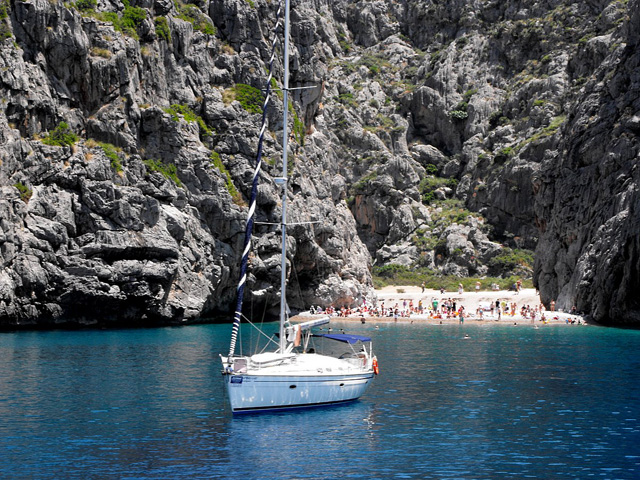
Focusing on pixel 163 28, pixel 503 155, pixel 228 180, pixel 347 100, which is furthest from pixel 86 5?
pixel 503 155

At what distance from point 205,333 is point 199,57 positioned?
131 ft

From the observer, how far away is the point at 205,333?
228 ft

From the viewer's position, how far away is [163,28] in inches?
3467

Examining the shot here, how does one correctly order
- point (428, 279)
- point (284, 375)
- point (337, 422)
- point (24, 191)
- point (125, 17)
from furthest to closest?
1. point (428, 279)
2. point (125, 17)
3. point (24, 191)
4. point (284, 375)
5. point (337, 422)

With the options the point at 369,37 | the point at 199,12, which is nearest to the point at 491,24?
the point at 369,37

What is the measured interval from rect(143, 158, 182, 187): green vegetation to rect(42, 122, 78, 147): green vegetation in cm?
858

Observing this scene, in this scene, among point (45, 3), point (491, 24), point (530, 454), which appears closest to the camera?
point (530, 454)

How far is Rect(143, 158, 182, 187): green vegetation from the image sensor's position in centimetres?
7994

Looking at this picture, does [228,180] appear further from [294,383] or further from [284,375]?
[284,375]

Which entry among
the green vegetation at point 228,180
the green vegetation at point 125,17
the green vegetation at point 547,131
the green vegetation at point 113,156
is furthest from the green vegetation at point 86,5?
the green vegetation at point 547,131

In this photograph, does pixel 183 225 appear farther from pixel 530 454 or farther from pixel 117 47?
pixel 530 454

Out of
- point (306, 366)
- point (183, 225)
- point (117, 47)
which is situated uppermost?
point (117, 47)

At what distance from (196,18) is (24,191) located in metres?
37.5

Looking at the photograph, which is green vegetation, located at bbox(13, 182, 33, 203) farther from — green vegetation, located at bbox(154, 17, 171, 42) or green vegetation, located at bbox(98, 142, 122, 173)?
green vegetation, located at bbox(154, 17, 171, 42)
